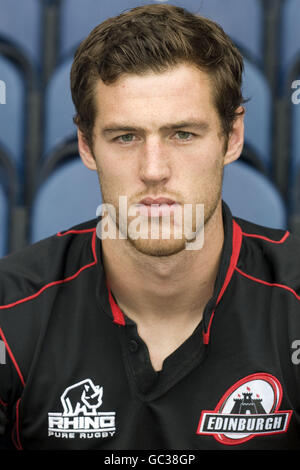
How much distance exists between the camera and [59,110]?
3.40 feet

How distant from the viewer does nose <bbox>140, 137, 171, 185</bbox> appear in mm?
612

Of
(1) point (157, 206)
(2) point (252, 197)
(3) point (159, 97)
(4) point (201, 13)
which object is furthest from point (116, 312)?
(4) point (201, 13)

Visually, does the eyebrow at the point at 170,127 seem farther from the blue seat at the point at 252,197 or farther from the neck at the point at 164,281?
the blue seat at the point at 252,197

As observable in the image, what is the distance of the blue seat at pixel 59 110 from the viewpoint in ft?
3.35

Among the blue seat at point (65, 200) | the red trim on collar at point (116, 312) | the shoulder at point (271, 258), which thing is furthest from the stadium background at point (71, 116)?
the red trim on collar at point (116, 312)

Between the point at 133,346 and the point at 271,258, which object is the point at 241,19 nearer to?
the point at 271,258

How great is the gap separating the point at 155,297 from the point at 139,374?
10 centimetres

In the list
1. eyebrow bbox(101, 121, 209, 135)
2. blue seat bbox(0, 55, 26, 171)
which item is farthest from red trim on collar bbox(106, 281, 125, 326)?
blue seat bbox(0, 55, 26, 171)

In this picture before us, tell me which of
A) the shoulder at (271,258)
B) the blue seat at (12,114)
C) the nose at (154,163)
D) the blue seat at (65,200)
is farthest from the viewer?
the blue seat at (12,114)

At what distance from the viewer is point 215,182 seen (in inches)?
26.5

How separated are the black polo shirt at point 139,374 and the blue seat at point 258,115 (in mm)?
398

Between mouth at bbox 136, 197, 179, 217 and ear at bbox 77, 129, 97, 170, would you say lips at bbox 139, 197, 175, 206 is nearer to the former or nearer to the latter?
mouth at bbox 136, 197, 179, 217

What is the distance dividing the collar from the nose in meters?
0.15

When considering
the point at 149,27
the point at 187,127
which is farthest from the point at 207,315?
the point at 149,27
